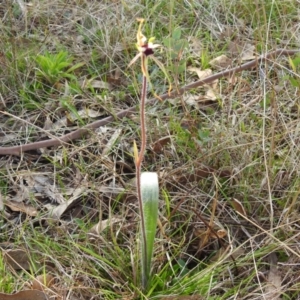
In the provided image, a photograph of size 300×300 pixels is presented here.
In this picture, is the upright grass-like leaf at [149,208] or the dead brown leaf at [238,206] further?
the dead brown leaf at [238,206]

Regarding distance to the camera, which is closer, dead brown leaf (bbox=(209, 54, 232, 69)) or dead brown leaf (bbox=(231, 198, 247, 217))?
dead brown leaf (bbox=(231, 198, 247, 217))

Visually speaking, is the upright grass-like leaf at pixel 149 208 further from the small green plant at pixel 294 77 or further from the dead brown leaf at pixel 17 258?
the small green plant at pixel 294 77

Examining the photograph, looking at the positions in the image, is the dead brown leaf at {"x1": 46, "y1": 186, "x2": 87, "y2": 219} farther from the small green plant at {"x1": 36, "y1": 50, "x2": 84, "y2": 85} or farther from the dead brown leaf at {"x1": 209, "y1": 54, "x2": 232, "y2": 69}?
the dead brown leaf at {"x1": 209, "y1": 54, "x2": 232, "y2": 69}

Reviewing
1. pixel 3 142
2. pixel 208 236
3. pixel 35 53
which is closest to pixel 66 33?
pixel 35 53

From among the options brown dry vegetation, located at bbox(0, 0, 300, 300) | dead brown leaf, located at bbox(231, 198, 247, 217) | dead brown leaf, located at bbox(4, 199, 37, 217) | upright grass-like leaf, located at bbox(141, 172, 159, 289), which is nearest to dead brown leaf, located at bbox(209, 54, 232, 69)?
brown dry vegetation, located at bbox(0, 0, 300, 300)

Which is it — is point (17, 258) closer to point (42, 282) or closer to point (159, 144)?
point (42, 282)

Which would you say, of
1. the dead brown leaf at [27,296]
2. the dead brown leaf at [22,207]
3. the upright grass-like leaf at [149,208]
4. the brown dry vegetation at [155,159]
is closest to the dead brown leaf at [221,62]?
the brown dry vegetation at [155,159]

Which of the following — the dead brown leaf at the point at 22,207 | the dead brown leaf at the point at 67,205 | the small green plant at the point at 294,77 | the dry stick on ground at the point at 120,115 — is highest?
the small green plant at the point at 294,77

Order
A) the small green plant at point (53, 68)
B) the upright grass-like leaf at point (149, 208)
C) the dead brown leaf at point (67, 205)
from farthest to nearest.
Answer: the small green plant at point (53, 68) < the dead brown leaf at point (67, 205) < the upright grass-like leaf at point (149, 208)
